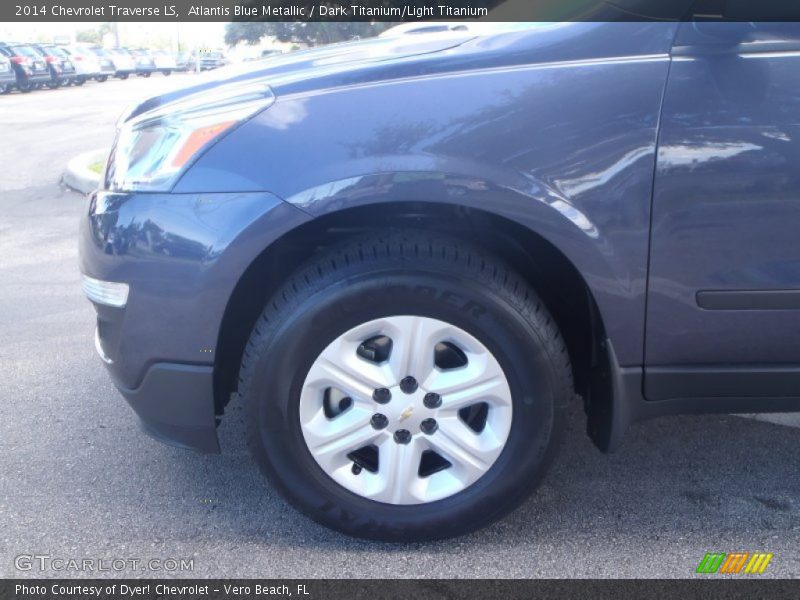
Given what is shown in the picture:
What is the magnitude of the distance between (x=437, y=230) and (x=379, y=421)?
589 millimetres

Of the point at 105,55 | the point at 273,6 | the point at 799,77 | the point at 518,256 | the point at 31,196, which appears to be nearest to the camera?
the point at 799,77

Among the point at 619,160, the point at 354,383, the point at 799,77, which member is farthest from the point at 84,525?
the point at 799,77

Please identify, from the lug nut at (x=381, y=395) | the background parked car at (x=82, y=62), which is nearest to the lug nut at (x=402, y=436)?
the lug nut at (x=381, y=395)

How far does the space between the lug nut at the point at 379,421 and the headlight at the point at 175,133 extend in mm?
873

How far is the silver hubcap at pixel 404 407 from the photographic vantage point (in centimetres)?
222

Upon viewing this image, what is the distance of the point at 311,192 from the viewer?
82.7 inches

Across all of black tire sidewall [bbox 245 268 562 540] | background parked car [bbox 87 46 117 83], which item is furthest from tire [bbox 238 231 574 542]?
background parked car [bbox 87 46 117 83]

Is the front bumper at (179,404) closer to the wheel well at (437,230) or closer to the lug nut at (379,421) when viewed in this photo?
the wheel well at (437,230)

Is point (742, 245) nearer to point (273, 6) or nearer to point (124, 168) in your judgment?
point (124, 168)

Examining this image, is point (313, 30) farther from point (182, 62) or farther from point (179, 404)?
point (182, 62)

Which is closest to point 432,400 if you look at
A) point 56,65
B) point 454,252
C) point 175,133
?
point 454,252

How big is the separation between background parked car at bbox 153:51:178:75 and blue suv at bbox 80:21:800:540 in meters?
→ 39.5

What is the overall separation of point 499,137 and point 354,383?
791 mm

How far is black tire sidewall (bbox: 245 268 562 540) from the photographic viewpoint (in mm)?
2168
